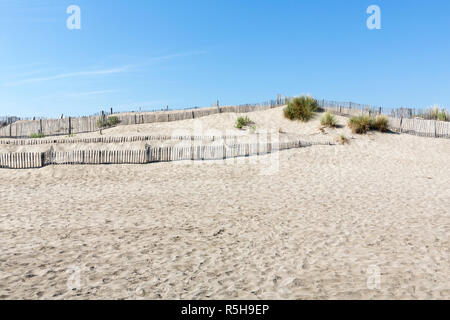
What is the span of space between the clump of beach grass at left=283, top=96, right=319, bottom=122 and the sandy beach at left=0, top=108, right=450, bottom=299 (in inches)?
350

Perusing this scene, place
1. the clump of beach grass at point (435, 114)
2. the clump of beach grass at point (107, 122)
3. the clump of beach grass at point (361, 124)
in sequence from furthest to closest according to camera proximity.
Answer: the clump of beach grass at point (107, 122)
the clump of beach grass at point (435, 114)
the clump of beach grass at point (361, 124)

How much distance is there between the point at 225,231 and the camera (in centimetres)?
673

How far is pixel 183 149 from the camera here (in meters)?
14.7

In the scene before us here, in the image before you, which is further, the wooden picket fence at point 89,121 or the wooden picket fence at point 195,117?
the wooden picket fence at point 89,121

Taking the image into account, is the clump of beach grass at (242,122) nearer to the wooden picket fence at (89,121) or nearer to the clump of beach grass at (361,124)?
the wooden picket fence at (89,121)

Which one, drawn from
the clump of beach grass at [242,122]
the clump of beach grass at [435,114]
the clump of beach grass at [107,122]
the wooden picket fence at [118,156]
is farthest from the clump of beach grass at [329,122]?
the clump of beach grass at [107,122]

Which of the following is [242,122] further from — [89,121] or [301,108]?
[89,121]

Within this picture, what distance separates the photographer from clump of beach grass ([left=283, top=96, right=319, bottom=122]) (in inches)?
896

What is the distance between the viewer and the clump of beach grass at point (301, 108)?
22.8 metres

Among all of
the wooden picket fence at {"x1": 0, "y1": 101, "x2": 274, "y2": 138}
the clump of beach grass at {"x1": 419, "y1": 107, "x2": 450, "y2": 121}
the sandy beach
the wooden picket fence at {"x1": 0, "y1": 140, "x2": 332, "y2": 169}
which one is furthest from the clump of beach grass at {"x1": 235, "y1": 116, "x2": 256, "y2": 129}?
the clump of beach grass at {"x1": 419, "y1": 107, "x2": 450, "y2": 121}

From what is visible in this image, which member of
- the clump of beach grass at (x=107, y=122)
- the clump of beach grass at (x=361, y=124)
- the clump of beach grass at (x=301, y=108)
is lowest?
the clump of beach grass at (x=361, y=124)

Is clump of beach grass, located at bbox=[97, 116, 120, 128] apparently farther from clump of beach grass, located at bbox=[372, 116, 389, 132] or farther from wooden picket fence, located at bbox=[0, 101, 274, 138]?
clump of beach grass, located at bbox=[372, 116, 389, 132]

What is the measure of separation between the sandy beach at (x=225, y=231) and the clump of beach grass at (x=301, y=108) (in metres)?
8.90
